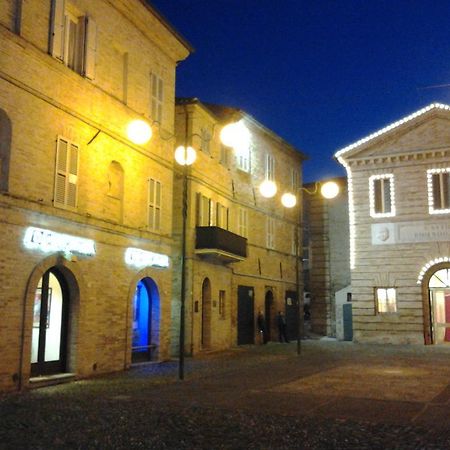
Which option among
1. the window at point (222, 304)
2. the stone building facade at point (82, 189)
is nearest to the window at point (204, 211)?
the window at point (222, 304)

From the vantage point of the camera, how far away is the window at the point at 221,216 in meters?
26.2

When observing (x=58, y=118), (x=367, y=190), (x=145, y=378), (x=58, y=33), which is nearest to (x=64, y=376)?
(x=145, y=378)

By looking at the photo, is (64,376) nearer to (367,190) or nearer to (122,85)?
(122,85)

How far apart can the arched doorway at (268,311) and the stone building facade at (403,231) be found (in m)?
4.53

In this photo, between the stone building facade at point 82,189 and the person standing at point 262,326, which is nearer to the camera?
the stone building facade at point 82,189

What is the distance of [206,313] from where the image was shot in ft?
81.0

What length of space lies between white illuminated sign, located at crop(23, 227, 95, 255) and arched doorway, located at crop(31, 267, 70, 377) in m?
0.75

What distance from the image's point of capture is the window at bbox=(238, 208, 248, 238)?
28.3m

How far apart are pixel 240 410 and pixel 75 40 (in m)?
10.9

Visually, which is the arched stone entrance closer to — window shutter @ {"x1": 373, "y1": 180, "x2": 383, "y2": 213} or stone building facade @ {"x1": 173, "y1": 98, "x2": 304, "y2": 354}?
window shutter @ {"x1": 373, "y1": 180, "x2": 383, "y2": 213}

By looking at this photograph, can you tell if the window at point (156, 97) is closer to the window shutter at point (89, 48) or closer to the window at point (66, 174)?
the window shutter at point (89, 48)

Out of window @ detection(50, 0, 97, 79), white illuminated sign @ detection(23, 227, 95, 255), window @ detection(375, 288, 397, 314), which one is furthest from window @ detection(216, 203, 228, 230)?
window @ detection(50, 0, 97, 79)

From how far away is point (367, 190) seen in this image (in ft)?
95.3

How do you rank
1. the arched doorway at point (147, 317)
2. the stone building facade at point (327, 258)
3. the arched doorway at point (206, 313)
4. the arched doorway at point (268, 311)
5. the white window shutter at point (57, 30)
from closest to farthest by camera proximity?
the white window shutter at point (57, 30)
the arched doorway at point (147, 317)
the arched doorway at point (206, 313)
the arched doorway at point (268, 311)
the stone building facade at point (327, 258)
